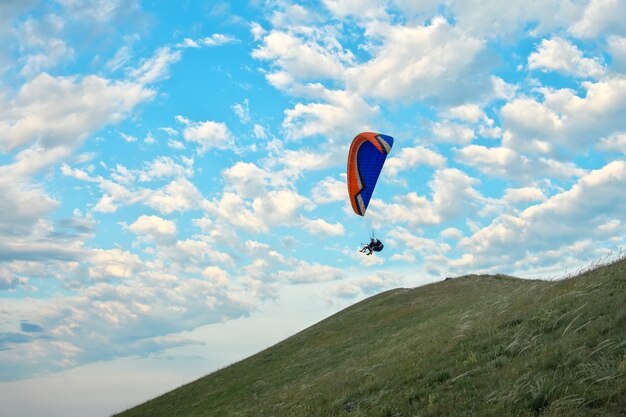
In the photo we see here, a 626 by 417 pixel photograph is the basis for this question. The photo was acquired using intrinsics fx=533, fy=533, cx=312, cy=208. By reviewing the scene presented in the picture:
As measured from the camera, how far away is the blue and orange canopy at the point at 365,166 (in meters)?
35.4

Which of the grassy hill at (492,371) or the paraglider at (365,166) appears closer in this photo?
the grassy hill at (492,371)

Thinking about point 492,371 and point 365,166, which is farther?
point 365,166

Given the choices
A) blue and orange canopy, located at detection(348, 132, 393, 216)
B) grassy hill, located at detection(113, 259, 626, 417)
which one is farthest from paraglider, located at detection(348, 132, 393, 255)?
grassy hill, located at detection(113, 259, 626, 417)

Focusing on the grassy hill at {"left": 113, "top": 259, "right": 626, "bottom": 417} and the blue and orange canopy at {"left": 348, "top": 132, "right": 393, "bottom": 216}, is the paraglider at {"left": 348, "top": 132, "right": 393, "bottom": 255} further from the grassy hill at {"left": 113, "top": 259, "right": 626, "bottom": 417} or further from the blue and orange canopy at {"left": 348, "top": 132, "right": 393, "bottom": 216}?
the grassy hill at {"left": 113, "top": 259, "right": 626, "bottom": 417}

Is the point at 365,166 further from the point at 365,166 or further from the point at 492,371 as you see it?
the point at 492,371

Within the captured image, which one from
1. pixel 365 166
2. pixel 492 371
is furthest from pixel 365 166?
pixel 492 371

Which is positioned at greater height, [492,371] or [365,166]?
[365,166]

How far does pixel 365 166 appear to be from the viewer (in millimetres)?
35969

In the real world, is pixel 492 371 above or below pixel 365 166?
below

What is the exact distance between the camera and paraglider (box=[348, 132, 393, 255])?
116ft

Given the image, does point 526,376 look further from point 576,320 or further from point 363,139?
point 363,139

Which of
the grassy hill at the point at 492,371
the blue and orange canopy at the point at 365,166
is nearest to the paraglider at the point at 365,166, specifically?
the blue and orange canopy at the point at 365,166

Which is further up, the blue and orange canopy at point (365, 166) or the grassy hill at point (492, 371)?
the blue and orange canopy at point (365, 166)

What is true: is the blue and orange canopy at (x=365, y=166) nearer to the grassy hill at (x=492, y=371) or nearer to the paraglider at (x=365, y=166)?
the paraglider at (x=365, y=166)
